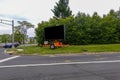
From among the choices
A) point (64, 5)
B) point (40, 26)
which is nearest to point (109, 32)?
point (40, 26)

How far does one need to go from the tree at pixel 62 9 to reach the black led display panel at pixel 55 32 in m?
32.3

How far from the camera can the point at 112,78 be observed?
9.16 meters

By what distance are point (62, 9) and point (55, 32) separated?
33688mm

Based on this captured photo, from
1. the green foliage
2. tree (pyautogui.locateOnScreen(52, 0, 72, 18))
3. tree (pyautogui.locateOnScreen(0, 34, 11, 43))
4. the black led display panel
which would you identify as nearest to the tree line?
the green foliage

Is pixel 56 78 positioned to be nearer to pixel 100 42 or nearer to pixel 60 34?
pixel 60 34

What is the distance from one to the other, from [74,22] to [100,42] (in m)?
5.67

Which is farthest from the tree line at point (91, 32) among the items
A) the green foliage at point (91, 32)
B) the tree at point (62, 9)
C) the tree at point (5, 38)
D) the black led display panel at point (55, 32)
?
the tree at point (5, 38)

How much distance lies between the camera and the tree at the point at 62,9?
6531 centimetres

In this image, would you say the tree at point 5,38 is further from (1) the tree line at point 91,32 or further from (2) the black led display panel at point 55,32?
(2) the black led display panel at point 55,32

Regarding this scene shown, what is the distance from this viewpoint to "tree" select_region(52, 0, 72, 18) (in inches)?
2571

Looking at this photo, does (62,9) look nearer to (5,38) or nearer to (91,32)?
(91,32)

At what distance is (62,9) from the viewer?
65.2 metres

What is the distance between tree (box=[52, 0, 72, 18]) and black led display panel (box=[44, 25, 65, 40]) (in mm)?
32268

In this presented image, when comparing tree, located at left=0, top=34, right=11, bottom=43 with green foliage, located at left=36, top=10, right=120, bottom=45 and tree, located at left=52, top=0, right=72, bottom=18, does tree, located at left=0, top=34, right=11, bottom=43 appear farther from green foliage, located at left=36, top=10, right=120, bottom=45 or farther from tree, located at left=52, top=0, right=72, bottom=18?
green foliage, located at left=36, top=10, right=120, bottom=45
